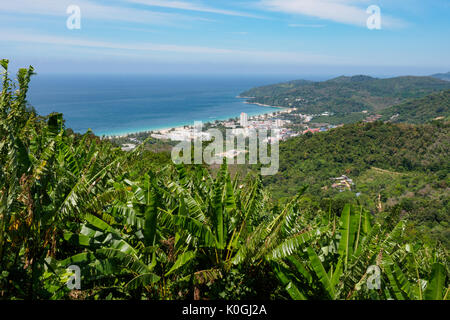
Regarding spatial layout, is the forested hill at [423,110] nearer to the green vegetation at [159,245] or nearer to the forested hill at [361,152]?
the forested hill at [361,152]

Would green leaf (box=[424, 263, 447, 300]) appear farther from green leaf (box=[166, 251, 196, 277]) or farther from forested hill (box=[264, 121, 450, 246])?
forested hill (box=[264, 121, 450, 246])

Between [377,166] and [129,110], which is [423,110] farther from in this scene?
[129,110]

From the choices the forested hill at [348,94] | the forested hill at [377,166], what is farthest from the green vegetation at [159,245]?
the forested hill at [348,94]

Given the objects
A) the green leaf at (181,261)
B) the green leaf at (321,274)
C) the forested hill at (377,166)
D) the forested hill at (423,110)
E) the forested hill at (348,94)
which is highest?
the forested hill at (348,94)

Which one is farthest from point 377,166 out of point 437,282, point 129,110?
point 129,110

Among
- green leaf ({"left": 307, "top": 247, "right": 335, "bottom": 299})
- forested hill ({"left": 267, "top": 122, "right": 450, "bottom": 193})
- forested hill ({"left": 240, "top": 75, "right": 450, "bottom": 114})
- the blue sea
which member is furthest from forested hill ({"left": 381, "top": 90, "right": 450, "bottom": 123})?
green leaf ({"left": 307, "top": 247, "right": 335, "bottom": 299})

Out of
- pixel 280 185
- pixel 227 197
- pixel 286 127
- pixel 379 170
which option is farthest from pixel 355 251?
pixel 286 127

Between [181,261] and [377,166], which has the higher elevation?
[181,261]
